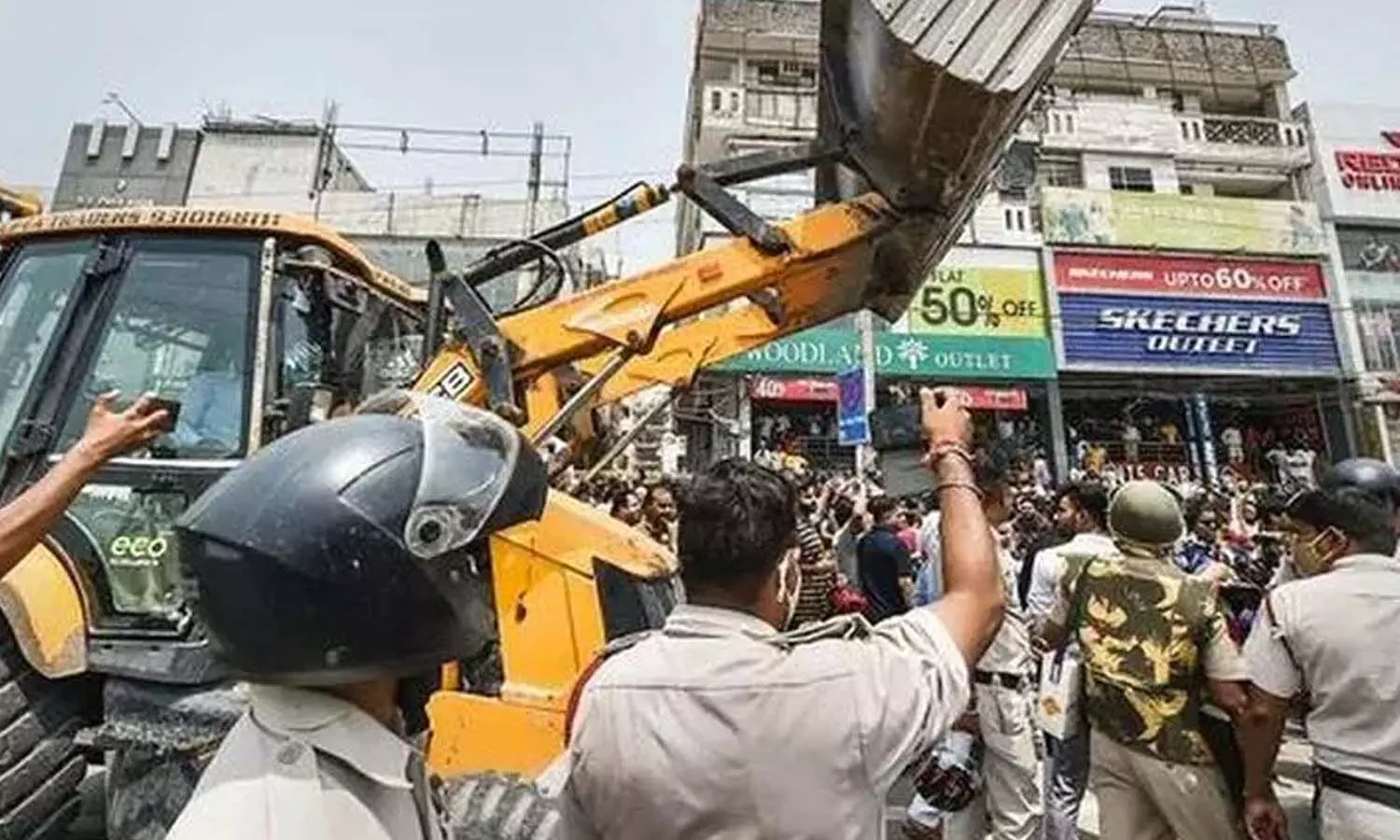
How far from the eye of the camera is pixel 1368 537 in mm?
2451

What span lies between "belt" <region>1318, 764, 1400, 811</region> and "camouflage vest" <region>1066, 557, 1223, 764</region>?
0.49 metres

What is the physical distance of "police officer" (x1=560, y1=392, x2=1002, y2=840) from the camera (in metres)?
1.35

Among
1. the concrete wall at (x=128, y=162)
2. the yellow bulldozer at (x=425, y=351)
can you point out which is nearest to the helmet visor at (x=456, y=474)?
the yellow bulldozer at (x=425, y=351)

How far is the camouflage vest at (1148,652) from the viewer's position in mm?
2850

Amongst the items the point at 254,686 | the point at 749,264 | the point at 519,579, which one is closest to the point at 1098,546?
the point at 749,264

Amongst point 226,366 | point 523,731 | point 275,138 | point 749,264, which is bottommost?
point 523,731

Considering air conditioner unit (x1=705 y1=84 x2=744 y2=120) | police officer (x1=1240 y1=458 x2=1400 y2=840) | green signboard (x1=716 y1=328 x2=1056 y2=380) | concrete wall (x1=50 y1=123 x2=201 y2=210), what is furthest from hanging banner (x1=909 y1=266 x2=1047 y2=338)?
concrete wall (x1=50 y1=123 x2=201 y2=210)

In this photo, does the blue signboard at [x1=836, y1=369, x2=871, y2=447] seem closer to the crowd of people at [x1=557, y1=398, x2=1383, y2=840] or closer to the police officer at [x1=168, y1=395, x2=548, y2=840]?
the crowd of people at [x1=557, y1=398, x2=1383, y2=840]

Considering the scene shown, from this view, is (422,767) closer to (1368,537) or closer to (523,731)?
(523,731)

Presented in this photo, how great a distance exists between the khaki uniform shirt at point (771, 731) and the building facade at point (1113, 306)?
15667mm

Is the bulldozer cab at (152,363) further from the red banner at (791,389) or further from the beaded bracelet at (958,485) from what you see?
the red banner at (791,389)

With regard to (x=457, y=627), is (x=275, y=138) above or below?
above

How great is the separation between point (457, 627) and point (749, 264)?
8.92 ft

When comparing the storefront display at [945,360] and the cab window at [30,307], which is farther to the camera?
the storefront display at [945,360]
